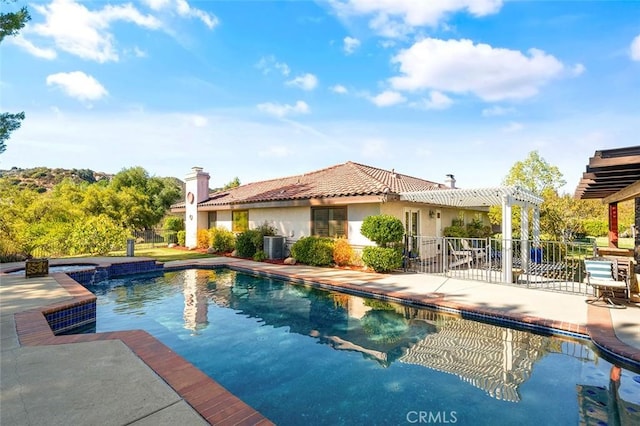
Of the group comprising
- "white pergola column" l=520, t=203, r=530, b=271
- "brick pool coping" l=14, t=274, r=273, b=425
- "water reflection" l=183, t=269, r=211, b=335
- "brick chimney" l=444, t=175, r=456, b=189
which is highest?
"brick chimney" l=444, t=175, r=456, b=189

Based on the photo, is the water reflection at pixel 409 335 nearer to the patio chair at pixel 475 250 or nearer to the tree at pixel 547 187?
the patio chair at pixel 475 250

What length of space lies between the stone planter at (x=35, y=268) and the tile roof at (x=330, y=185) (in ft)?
36.1

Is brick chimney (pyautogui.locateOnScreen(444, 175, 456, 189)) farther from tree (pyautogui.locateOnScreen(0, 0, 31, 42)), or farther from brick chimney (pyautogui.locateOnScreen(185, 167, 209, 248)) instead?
tree (pyautogui.locateOnScreen(0, 0, 31, 42))

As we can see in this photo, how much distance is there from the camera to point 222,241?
22.9 meters

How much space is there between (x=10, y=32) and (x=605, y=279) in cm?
2064

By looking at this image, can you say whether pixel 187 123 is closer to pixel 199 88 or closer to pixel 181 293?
pixel 199 88

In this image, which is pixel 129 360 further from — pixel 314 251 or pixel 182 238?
pixel 182 238

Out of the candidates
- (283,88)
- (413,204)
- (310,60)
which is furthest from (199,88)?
(413,204)

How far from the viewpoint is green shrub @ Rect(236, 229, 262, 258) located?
65.4 ft

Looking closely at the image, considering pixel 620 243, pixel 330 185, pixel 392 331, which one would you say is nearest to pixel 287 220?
pixel 330 185

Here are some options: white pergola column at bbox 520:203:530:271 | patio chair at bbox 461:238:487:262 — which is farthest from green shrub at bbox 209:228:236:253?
white pergola column at bbox 520:203:530:271

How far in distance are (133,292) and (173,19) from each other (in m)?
11.3

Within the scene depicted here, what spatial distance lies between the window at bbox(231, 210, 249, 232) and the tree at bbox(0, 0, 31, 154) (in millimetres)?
A: 12872

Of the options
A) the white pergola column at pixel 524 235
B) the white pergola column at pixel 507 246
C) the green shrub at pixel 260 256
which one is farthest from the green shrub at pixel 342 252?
the white pergola column at pixel 524 235
